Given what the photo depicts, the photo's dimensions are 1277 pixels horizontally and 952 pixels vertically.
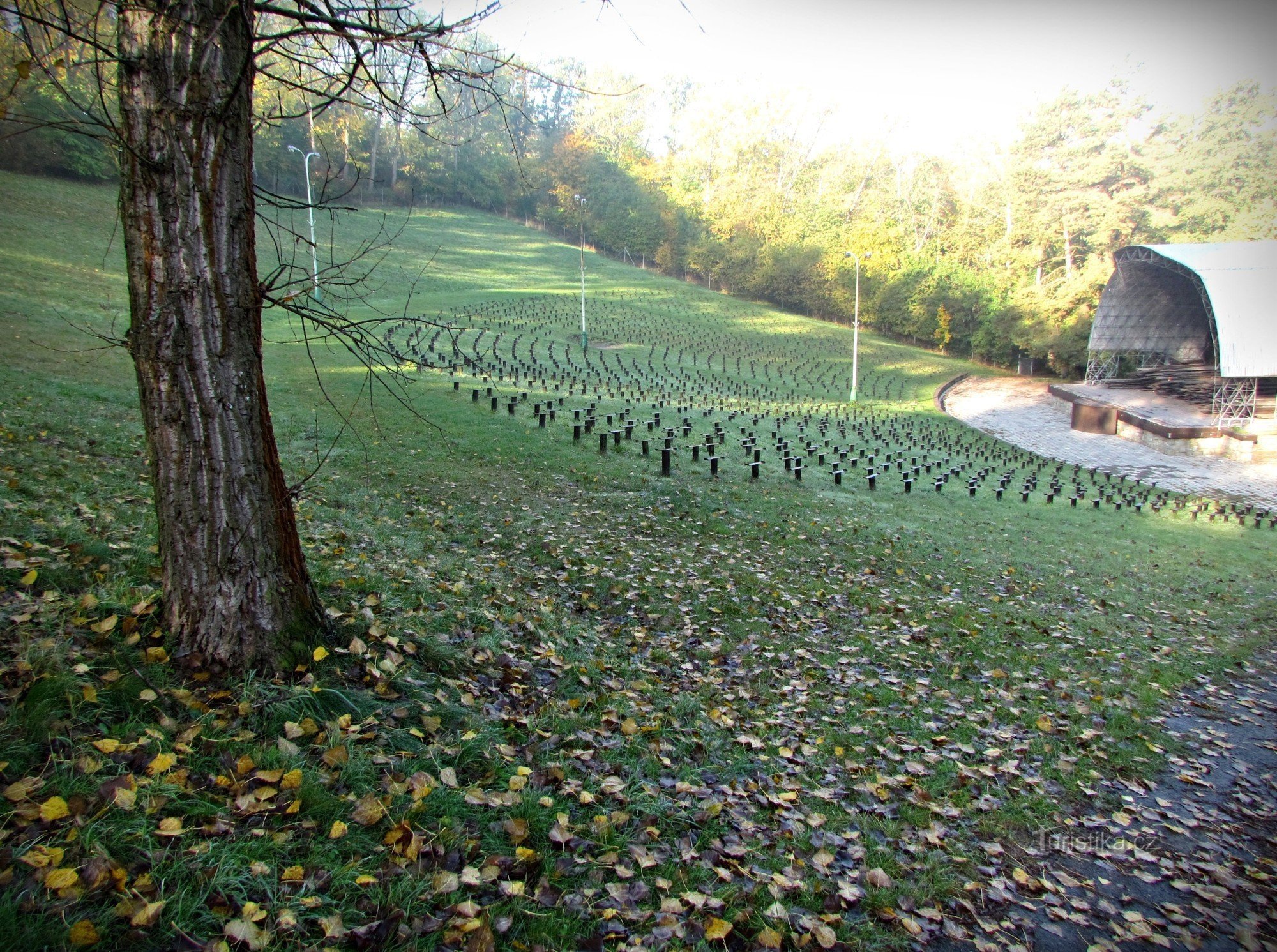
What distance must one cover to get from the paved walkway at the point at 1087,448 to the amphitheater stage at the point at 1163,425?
2.94 feet

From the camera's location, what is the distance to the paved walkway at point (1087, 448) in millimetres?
26312

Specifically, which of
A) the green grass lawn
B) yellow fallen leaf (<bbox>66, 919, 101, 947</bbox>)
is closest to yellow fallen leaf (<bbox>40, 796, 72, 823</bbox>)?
the green grass lawn

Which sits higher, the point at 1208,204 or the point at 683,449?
the point at 1208,204

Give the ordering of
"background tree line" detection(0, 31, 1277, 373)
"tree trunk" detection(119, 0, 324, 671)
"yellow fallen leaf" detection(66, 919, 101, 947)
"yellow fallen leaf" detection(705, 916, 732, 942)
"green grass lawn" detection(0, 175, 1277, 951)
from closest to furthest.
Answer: "yellow fallen leaf" detection(66, 919, 101, 947), "green grass lawn" detection(0, 175, 1277, 951), "yellow fallen leaf" detection(705, 916, 732, 942), "tree trunk" detection(119, 0, 324, 671), "background tree line" detection(0, 31, 1277, 373)

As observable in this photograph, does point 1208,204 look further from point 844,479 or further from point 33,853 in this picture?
point 33,853

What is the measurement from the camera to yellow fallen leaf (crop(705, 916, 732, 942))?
2.79 meters

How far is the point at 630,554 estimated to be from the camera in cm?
809

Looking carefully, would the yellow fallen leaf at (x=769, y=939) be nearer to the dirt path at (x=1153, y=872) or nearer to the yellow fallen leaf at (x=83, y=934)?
the dirt path at (x=1153, y=872)

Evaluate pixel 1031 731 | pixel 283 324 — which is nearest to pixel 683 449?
pixel 1031 731

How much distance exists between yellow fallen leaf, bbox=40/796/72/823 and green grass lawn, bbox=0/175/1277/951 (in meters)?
0.04

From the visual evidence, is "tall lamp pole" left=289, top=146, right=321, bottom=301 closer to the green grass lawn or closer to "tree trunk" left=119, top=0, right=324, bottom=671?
"tree trunk" left=119, top=0, right=324, bottom=671

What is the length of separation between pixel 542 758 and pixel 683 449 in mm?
12621

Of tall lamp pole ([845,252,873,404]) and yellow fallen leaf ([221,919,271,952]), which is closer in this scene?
yellow fallen leaf ([221,919,271,952])

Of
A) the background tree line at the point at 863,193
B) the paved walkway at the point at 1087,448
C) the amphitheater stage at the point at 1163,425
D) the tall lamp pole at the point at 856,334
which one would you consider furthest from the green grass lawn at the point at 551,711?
the background tree line at the point at 863,193
